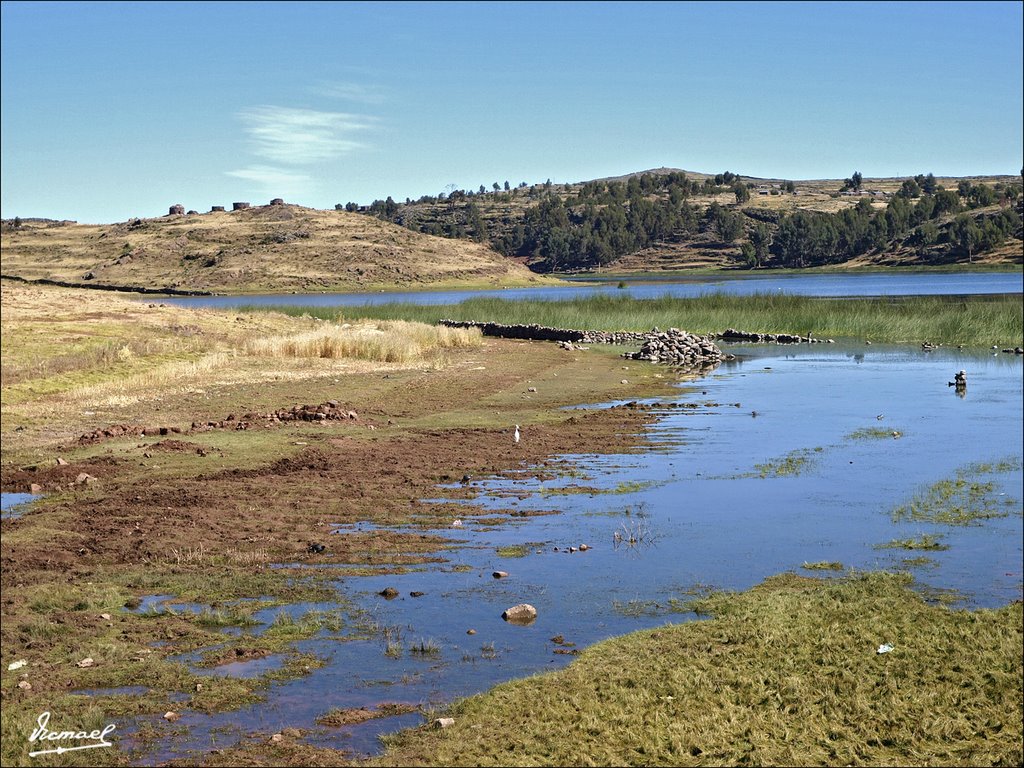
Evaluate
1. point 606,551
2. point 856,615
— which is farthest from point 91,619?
point 856,615

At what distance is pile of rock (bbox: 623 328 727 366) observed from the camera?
133ft

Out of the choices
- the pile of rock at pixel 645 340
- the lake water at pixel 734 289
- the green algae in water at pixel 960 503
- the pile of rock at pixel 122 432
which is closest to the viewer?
the green algae in water at pixel 960 503

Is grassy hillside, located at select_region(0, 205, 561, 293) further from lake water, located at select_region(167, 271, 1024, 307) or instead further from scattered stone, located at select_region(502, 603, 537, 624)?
scattered stone, located at select_region(502, 603, 537, 624)

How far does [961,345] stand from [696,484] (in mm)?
30489

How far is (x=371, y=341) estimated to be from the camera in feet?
128

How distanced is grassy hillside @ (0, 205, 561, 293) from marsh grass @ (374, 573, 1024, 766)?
404ft

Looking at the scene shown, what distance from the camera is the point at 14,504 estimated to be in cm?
1530

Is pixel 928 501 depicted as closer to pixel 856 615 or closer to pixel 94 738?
pixel 856 615

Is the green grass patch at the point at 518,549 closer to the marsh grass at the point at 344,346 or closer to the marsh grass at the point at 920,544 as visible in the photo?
the marsh grass at the point at 920,544

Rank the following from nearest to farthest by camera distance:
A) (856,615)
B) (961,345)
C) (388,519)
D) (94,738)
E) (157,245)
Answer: (94,738)
(856,615)
(388,519)
(961,345)
(157,245)

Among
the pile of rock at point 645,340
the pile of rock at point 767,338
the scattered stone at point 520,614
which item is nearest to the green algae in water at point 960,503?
the scattered stone at point 520,614

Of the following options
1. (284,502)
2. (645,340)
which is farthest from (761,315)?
(284,502)

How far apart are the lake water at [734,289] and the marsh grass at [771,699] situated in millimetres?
56202

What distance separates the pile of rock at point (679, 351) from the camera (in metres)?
40.6
